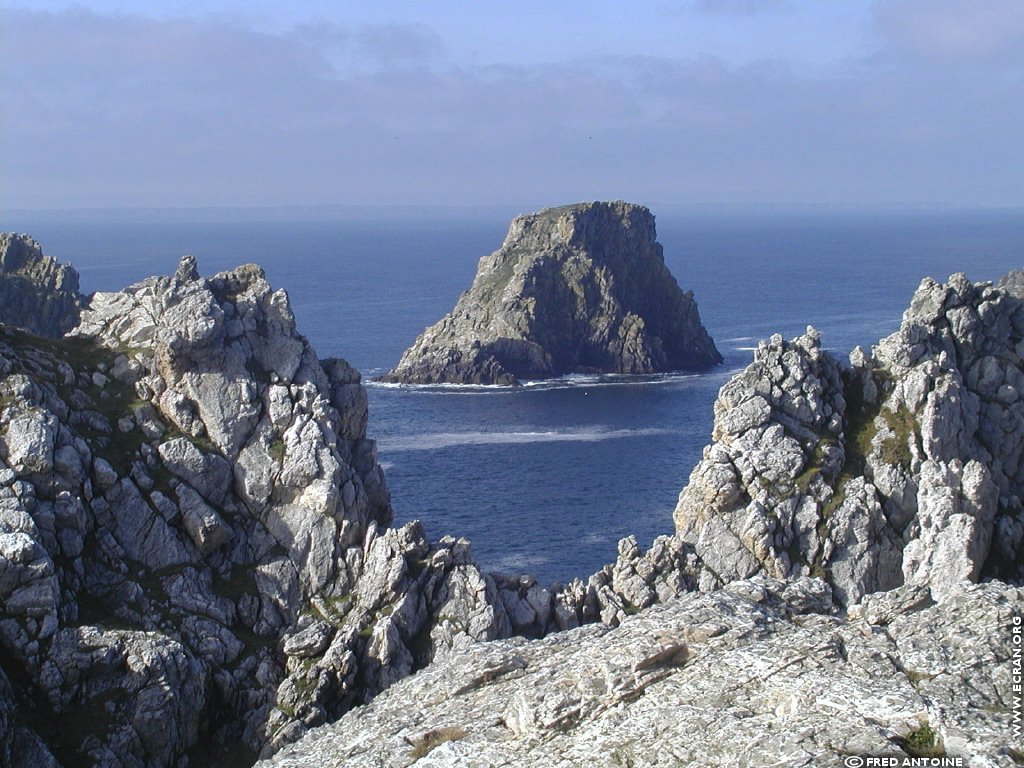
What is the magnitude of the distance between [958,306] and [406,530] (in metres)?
37.1

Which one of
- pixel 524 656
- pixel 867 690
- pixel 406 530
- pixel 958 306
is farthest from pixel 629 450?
pixel 867 690

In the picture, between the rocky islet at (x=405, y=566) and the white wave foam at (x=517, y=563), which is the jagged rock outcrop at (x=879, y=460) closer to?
the rocky islet at (x=405, y=566)

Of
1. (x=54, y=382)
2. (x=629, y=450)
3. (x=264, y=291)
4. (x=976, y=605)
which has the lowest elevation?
(x=629, y=450)

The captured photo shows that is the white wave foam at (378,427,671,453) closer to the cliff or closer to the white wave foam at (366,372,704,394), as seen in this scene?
the white wave foam at (366,372,704,394)

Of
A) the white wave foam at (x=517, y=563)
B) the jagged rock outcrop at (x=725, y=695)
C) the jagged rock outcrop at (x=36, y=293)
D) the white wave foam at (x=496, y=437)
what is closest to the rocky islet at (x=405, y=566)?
the jagged rock outcrop at (x=725, y=695)

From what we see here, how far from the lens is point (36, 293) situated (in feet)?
420

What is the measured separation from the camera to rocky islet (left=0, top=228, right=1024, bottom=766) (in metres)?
41.8

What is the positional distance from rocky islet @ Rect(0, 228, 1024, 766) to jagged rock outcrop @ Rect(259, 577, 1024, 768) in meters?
0.14

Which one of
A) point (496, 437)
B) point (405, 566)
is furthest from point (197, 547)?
point (496, 437)

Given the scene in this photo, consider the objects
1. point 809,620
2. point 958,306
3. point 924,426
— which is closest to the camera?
point 809,620

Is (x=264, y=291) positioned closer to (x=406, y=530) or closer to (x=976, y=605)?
(x=406, y=530)

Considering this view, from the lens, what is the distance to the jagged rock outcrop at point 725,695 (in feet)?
119

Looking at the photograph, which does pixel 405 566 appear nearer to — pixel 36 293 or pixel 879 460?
pixel 879 460

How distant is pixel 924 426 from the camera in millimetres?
72062
